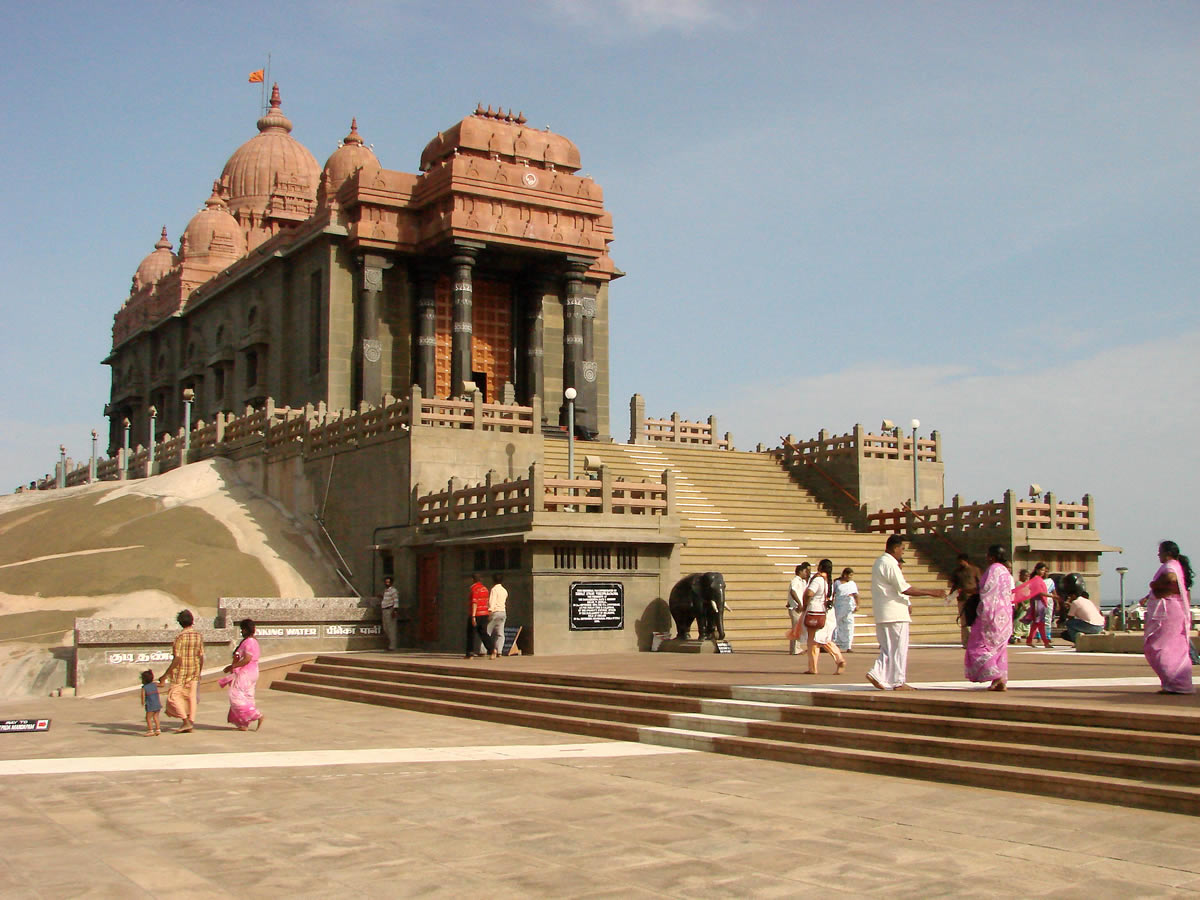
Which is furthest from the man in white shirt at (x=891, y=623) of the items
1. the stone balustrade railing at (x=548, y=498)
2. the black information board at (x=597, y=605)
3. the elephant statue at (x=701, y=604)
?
the stone balustrade railing at (x=548, y=498)

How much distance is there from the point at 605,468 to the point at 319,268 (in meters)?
19.7

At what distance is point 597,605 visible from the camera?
78.3 ft

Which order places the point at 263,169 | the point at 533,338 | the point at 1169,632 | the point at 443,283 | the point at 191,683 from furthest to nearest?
the point at 263,169, the point at 533,338, the point at 443,283, the point at 191,683, the point at 1169,632

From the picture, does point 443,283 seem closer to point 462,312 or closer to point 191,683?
point 462,312

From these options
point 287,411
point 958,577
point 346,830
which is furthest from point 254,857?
point 287,411

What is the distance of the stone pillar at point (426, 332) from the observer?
40000mm

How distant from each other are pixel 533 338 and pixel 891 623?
1132 inches

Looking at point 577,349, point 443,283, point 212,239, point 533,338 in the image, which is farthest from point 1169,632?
point 212,239

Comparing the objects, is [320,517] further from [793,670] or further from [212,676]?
[793,670]

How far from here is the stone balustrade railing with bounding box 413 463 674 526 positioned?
23.9 meters

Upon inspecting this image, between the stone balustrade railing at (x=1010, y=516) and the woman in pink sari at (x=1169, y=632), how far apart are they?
52.8 feet

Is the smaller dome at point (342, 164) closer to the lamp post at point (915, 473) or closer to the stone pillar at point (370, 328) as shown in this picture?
the stone pillar at point (370, 328)

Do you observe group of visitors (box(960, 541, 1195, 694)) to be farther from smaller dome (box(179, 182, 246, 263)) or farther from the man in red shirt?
smaller dome (box(179, 182, 246, 263))

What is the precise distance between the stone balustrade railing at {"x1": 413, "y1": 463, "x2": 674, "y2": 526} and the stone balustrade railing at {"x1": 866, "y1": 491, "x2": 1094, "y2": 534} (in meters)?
8.87
